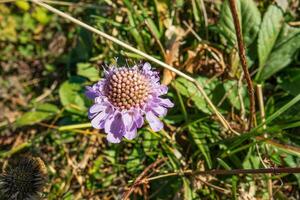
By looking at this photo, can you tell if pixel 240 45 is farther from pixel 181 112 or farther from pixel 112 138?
pixel 181 112

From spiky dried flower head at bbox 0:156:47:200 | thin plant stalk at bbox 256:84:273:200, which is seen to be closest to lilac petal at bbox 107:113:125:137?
spiky dried flower head at bbox 0:156:47:200

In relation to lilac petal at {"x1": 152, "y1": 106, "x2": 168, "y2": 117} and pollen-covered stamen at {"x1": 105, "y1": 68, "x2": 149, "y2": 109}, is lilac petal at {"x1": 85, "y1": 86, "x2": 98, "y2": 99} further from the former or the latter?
lilac petal at {"x1": 152, "y1": 106, "x2": 168, "y2": 117}

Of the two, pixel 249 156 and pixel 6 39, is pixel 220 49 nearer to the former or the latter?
pixel 249 156

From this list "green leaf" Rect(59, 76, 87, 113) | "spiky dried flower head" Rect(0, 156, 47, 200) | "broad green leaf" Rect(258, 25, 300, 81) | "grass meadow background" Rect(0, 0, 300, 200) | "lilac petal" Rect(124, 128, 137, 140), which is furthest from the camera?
"green leaf" Rect(59, 76, 87, 113)

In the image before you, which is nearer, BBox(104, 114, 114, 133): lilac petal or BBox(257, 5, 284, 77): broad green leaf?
BBox(104, 114, 114, 133): lilac petal

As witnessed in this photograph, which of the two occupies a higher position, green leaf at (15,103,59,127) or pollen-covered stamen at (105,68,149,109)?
pollen-covered stamen at (105,68,149,109)

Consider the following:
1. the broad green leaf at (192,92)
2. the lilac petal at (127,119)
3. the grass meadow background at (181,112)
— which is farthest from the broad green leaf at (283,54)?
the lilac petal at (127,119)

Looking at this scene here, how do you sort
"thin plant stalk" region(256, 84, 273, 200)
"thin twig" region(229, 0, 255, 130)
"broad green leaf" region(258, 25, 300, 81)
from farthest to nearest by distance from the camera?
1. "broad green leaf" region(258, 25, 300, 81)
2. "thin plant stalk" region(256, 84, 273, 200)
3. "thin twig" region(229, 0, 255, 130)

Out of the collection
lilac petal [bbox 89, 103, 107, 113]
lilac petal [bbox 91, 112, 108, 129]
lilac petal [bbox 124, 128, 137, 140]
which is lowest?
lilac petal [bbox 124, 128, 137, 140]
